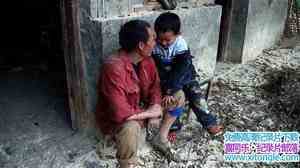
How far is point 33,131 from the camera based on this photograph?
3.30m

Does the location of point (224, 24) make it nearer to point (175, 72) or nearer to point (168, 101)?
point (175, 72)

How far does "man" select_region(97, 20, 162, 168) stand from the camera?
2576 mm

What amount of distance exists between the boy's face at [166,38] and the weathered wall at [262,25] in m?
2.91

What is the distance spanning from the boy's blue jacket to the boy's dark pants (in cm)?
20

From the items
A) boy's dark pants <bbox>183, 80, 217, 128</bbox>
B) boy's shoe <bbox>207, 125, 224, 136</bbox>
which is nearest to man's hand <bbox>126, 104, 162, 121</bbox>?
boy's dark pants <bbox>183, 80, 217, 128</bbox>

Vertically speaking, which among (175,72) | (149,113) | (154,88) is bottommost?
(149,113)

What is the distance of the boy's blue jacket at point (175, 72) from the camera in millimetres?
3053

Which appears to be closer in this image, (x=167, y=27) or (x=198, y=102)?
(x=167, y=27)

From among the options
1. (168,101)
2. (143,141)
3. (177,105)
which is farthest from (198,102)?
(143,141)

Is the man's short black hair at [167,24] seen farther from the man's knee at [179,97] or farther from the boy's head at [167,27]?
the man's knee at [179,97]

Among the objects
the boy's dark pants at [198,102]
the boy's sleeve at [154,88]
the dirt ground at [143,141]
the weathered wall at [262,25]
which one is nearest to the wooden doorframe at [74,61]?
the dirt ground at [143,141]

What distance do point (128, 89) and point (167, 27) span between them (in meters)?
0.63

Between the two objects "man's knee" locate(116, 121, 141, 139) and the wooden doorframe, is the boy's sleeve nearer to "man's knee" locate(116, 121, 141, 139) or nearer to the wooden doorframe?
"man's knee" locate(116, 121, 141, 139)

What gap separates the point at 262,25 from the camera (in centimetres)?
602
